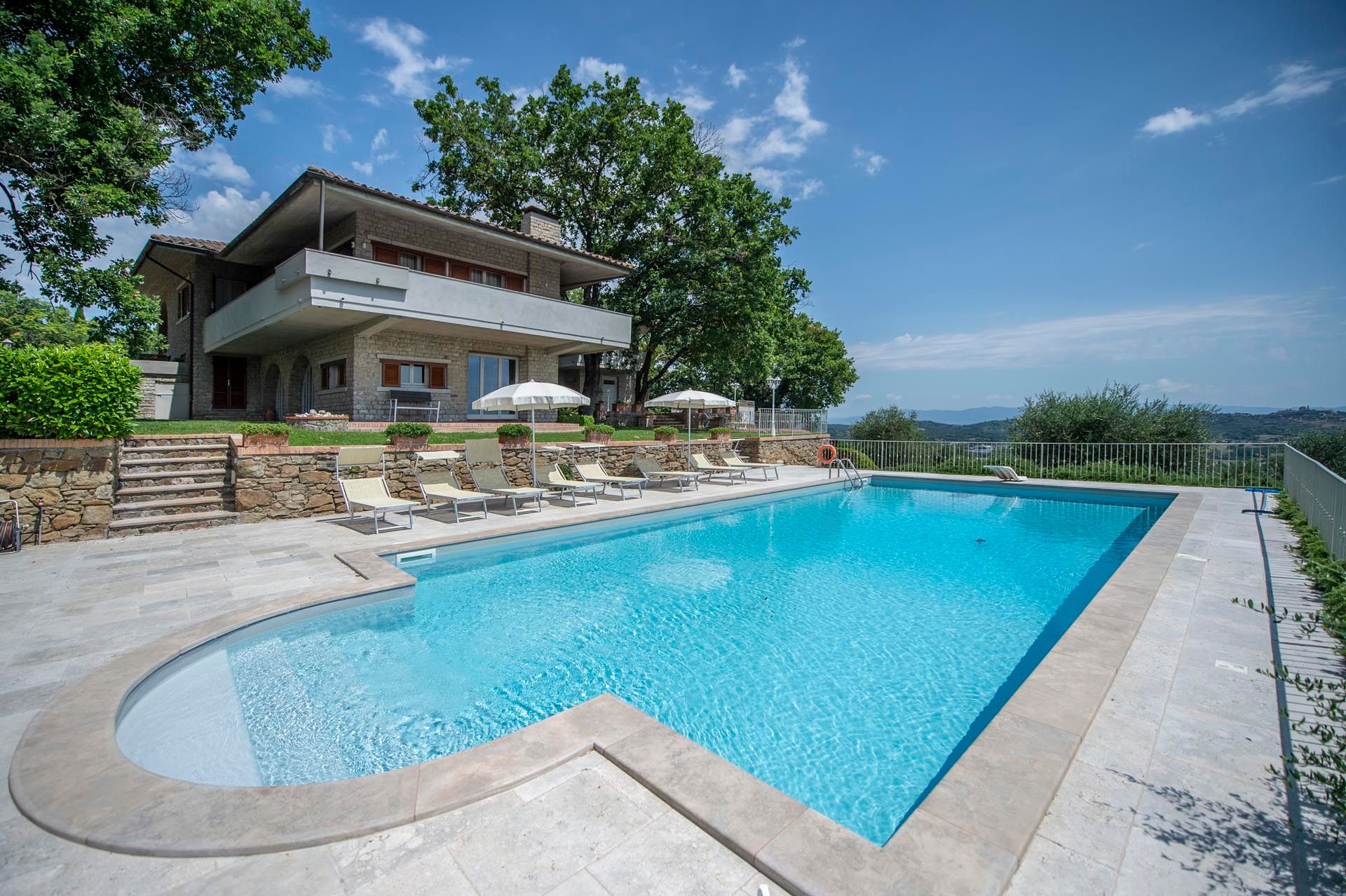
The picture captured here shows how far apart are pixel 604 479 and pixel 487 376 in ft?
25.7

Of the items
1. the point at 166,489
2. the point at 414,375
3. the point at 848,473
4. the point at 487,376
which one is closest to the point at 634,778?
the point at 166,489

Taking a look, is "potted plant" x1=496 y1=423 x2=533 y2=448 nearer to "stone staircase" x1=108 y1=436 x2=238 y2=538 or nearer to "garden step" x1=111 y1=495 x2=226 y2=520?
"stone staircase" x1=108 y1=436 x2=238 y2=538

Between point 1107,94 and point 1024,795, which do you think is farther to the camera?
point 1107,94

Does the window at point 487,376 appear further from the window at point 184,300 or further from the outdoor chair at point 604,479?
the window at point 184,300

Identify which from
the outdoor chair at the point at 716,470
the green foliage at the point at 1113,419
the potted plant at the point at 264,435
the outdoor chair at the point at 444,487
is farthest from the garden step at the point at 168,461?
the green foliage at the point at 1113,419

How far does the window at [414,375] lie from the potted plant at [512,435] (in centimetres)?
532

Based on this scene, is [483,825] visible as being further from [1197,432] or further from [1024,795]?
[1197,432]

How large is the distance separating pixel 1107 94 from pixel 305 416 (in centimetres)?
2040

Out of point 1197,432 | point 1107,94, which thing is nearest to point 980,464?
point 1197,432

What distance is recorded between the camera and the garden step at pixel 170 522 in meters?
8.12

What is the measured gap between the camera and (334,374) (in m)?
16.4

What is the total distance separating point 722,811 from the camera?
238 cm

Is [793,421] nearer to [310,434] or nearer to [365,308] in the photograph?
[365,308]

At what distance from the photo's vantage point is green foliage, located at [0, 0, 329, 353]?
12.4 m
